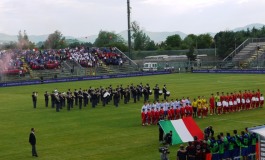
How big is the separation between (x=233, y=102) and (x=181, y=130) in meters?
9.30

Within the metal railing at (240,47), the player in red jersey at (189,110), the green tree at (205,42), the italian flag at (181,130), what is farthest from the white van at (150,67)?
the italian flag at (181,130)

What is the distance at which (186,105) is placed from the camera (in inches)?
1022

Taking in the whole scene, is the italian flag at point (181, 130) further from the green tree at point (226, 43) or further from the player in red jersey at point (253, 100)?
the green tree at point (226, 43)

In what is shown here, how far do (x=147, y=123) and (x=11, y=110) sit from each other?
41.9 ft

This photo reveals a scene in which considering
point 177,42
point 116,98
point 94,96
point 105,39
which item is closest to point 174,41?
point 177,42

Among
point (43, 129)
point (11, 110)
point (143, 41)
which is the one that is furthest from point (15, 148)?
point (143, 41)

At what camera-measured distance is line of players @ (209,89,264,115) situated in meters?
28.2

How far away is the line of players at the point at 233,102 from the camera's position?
2823 centimetres

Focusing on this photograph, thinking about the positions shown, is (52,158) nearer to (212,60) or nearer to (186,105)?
(186,105)

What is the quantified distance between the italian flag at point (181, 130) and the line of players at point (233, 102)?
760cm

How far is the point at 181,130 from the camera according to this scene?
67.2 feet

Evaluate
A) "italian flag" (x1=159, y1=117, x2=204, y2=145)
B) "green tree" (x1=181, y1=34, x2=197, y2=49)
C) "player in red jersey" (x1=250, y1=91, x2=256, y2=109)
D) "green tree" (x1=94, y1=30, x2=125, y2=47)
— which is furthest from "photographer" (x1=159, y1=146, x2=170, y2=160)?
"green tree" (x1=94, y1=30, x2=125, y2=47)

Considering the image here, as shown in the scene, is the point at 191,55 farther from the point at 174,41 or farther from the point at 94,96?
the point at 94,96

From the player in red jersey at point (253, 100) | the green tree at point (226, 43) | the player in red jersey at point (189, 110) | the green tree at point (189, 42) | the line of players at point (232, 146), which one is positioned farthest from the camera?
the green tree at point (189, 42)
